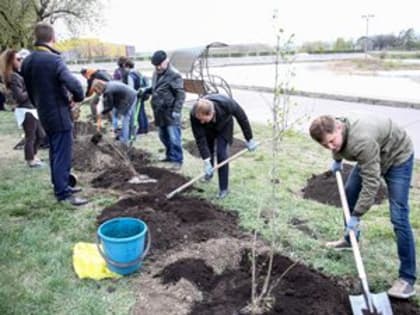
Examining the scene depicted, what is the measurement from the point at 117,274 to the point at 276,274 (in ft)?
3.99

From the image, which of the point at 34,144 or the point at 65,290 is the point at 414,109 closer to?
the point at 34,144

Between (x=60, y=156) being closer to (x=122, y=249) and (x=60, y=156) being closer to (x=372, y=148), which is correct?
(x=122, y=249)

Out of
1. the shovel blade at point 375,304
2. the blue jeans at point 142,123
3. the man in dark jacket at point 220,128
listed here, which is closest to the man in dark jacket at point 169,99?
the man in dark jacket at point 220,128

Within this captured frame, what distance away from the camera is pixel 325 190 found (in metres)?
4.86

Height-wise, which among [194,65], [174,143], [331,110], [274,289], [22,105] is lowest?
[274,289]

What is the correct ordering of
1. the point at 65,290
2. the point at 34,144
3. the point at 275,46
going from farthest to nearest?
the point at 34,144 < the point at 65,290 < the point at 275,46

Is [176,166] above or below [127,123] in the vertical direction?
below

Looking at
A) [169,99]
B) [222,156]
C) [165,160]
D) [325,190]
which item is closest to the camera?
[222,156]

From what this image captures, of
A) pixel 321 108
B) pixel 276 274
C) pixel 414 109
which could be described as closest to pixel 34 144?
pixel 276 274

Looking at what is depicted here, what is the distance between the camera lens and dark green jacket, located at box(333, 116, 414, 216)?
8.62ft

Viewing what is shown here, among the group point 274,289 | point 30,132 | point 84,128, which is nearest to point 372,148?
point 274,289

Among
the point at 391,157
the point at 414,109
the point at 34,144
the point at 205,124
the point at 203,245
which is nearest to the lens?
the point at 391,157

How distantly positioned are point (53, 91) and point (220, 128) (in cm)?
180

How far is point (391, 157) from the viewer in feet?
9.09
